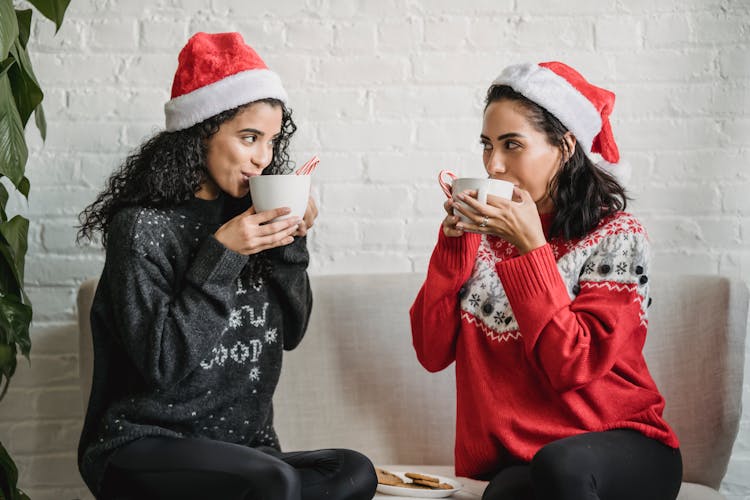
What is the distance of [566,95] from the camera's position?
153 cm

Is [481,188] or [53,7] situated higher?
[53,7]

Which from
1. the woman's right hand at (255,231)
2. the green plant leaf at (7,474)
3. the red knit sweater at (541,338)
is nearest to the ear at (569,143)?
the red knit sweater at (541,338)

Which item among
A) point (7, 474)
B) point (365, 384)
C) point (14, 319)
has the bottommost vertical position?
point (7, 474)

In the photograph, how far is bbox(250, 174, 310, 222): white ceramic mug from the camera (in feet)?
4.50

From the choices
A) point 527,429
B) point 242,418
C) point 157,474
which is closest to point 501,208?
point 527,429

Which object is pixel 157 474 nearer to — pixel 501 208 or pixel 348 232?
pixel 501 208

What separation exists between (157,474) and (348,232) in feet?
2.82

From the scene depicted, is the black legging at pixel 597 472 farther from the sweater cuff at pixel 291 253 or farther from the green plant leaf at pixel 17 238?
the green plant leaf at pixel 17 238

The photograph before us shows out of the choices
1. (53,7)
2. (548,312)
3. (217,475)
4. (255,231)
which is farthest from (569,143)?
(53,7)

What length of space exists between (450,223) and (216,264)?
1.35 ft

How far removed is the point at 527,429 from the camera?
1.44 metres

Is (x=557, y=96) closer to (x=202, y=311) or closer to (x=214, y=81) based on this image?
(x=214, y=81)

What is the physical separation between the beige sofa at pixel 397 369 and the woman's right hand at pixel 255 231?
45 centimetres

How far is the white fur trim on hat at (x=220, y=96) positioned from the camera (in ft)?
4.88
